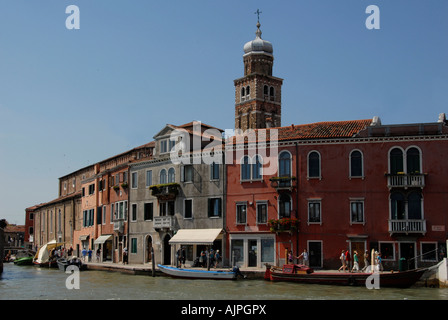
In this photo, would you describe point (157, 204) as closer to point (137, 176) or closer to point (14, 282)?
point (137, 176)

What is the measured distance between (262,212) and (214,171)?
4.24 metres

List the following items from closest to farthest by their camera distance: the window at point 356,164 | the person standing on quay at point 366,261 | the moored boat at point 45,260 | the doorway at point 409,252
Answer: the person standing on quay at point 366,261, the doorway at point 409,252, the window at point 356,164, the moored boat at point 45,260

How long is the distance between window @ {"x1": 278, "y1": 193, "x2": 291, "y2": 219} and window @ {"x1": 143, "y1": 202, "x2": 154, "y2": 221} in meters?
10.7

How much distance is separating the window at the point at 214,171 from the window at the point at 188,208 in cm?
229

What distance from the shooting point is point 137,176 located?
41.8 meters

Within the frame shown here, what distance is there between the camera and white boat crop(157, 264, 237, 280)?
29.9m

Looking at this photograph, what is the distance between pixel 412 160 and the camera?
30953 mm

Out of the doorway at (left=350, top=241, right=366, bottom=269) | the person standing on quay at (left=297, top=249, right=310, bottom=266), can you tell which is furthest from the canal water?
the doorway at (left=350, top=241, right=366, bottom=269)

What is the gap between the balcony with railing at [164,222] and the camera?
37906mm

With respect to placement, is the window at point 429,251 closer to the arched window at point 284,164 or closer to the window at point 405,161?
the window at point 405,161

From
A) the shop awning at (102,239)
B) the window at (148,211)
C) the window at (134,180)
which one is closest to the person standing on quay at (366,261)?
the window at (148,211)

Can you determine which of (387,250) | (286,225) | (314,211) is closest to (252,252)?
(286,225)

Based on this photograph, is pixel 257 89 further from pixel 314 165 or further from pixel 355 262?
pixel 355 262

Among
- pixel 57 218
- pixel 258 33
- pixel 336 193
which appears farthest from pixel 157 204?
pixel 258 33
